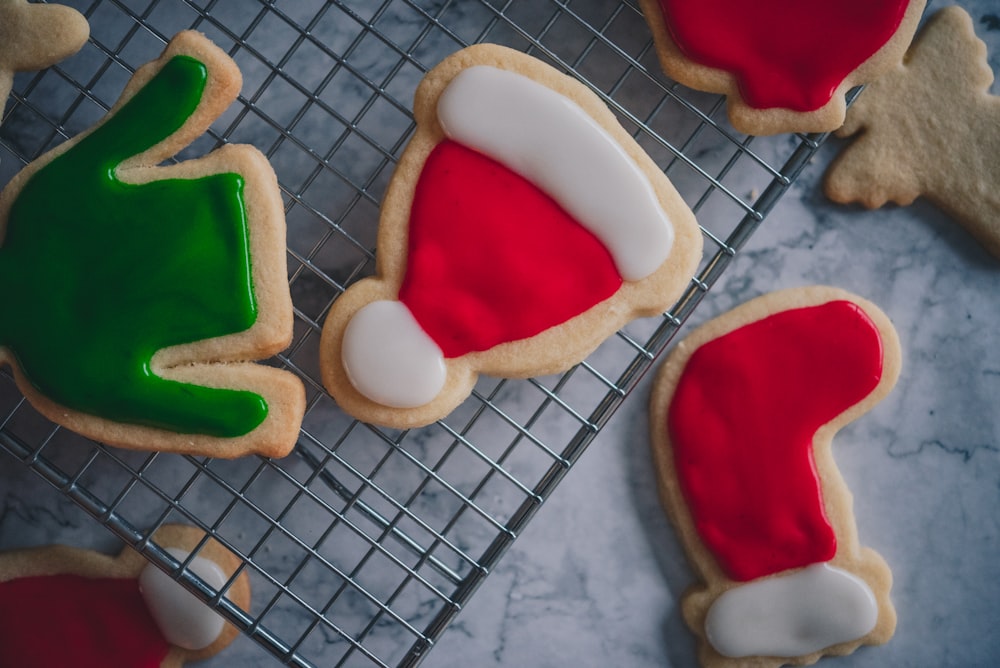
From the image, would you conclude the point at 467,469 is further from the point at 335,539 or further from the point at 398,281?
the point at 398,281

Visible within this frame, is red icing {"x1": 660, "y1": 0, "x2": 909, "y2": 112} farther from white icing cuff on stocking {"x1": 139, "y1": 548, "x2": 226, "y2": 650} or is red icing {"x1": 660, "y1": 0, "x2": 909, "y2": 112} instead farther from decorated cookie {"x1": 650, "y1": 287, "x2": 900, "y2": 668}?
white icing cuff on stocking {"x1": 139, "y1": 548, "x2": 226, "y2": 650}

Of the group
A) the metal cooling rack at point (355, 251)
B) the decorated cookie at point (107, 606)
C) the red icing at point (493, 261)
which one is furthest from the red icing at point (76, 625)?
the red icing at point (493, 261)

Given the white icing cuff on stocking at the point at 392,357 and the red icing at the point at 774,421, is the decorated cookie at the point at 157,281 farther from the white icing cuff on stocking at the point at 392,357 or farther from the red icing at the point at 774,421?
the red icing at the point at 774,421

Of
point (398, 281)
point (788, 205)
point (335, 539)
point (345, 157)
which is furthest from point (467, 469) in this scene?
point (788, 205)

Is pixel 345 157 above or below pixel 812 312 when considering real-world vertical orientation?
below

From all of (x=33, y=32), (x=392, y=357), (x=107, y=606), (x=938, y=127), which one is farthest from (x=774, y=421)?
(x=33, y=32)

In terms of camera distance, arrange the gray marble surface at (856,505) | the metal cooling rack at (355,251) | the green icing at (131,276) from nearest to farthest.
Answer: the green icing at (131,276) → the metal cooling rack at (355,251) → the gray marble surface at (856,505)

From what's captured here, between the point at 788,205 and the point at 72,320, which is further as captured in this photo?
the point at 788,205
